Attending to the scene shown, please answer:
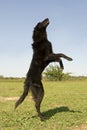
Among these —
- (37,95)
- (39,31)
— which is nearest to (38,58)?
(39,31)

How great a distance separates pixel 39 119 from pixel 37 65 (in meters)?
1.69

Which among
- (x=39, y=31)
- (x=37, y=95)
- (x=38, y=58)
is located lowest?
(x=37, y=95)

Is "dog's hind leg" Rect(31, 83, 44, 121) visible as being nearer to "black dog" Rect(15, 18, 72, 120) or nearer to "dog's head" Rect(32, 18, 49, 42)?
"black dog" Rect(15, 18, 72, 120)

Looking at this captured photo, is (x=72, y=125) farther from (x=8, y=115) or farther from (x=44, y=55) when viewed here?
(x=8, y=115)

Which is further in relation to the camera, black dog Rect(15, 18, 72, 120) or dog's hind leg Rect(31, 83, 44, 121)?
dog's hind leg Rect(31, 83, 44, 121)

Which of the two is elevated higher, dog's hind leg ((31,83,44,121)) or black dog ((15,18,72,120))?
black dog ((15,18,72,120))

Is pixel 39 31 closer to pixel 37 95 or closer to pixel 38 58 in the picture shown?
pixel 38 58

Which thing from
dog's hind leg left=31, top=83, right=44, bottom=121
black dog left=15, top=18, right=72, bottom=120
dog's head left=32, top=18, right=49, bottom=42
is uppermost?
dog's head left=32, top=18, right=49, bottom=42

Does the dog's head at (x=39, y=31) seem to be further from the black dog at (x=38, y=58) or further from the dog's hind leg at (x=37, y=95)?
the dog's hind leg at (x=37, y=95)

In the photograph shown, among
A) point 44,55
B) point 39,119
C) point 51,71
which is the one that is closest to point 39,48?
point 44,55

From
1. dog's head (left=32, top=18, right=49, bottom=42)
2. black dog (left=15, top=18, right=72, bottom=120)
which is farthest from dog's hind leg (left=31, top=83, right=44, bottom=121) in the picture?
dog's head (left=32, top=18, right=49, bottom=42)

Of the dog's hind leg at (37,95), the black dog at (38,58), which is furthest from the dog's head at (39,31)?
the dog's hind leg at (37,95)

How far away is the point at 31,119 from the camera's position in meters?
11.1

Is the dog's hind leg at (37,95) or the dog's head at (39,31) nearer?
the dog's head at (39,31)
